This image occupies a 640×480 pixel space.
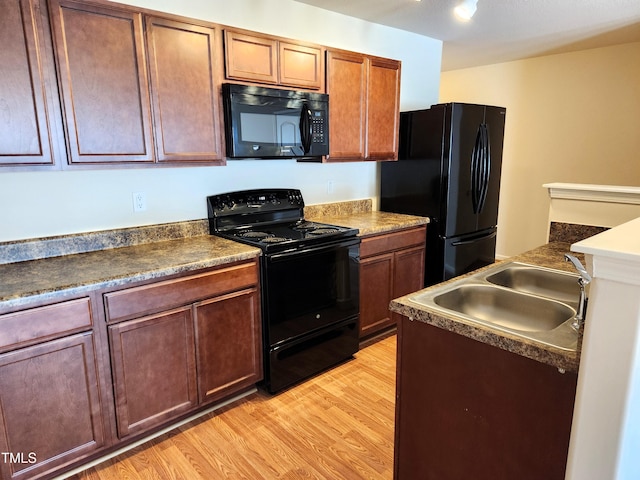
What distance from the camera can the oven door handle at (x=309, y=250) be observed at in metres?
2.30

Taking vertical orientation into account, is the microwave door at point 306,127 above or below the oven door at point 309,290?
above

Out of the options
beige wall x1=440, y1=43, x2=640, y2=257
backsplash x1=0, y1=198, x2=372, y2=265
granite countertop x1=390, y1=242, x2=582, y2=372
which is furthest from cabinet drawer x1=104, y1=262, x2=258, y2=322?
beige wall x1=440, y1=43, x2=640, y2=257

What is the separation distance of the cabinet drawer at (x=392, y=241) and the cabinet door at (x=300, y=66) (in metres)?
1.13

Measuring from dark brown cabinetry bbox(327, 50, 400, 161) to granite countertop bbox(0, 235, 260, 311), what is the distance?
117 centimetres

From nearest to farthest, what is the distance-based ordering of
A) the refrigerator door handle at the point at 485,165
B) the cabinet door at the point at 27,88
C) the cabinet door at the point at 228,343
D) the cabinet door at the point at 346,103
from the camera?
the cabinet door at the point at 27,88, the cabinet door at the point at 228,343, the cabinet door at the point at 346,103, the refrigerator door handle at the point at 485,165

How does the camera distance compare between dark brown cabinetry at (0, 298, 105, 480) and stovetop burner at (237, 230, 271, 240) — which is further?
stovetop burner at (237, 230, 271, 240)

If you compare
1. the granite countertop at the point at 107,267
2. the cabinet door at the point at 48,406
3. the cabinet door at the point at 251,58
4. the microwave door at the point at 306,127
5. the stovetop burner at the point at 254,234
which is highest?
the cabinet door at the point at 251,58

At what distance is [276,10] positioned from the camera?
2.76 m

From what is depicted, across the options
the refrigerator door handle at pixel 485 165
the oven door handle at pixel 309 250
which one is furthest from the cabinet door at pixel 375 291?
the refrigerator door handle at pixel 485 165

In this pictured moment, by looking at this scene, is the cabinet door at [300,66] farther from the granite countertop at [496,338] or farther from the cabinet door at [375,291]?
the granite countertop at [496,338]

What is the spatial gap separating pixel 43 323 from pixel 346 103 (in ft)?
7.46

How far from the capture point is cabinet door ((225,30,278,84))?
2299 mm

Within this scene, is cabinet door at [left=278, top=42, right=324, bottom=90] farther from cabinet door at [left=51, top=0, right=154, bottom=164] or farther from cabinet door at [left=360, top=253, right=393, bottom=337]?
cabinet door at [left=360, top=253, right=393, bottom=337]

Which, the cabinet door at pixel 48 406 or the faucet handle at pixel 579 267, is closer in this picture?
the faucet handle at pixel 579 267
